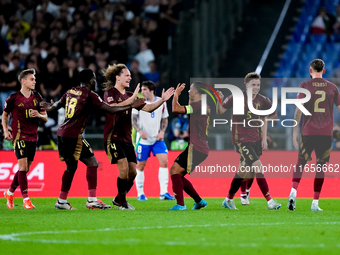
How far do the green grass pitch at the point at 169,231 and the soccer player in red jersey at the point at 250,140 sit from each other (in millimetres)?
376

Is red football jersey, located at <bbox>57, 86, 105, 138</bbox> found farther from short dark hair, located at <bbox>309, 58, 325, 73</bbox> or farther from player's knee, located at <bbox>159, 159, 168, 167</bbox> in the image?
short dark hair, located at <bbox>309, 58, 325, 73</bbox>

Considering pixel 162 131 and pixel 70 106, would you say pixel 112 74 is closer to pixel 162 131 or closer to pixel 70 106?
pixel 70 106

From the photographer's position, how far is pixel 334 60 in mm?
17562

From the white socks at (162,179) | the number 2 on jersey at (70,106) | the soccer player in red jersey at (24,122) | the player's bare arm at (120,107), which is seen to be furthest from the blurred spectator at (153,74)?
the player's bare arm at (120,107)

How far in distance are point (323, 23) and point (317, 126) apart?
34.9 ft

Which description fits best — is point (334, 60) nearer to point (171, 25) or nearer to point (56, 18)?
point (171, 25)

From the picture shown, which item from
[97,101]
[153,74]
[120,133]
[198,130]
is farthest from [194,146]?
[153,74]

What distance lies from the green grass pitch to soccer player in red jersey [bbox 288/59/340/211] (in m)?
0.53

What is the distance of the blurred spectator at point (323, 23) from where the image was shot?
18.1 m

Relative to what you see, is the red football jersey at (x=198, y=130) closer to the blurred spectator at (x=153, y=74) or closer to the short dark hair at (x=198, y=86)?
the short dark hair at (x=198, y=86)

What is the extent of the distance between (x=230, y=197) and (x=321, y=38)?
10.8 metres

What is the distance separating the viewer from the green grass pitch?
16.6 ft

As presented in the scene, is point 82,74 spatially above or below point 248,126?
above

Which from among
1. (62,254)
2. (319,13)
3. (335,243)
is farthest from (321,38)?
(62,254)
